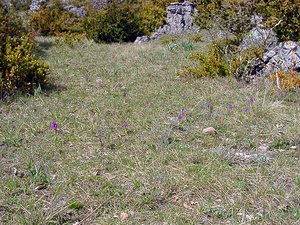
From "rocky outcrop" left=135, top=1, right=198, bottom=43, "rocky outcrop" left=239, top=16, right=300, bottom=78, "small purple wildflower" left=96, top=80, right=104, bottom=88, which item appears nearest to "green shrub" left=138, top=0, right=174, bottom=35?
"rocky outcrop" left=135, top=1, right=198, bottom=43

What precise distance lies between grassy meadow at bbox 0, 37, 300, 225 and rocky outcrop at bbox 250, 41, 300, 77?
48 cm

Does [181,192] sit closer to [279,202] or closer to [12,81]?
[279,202]

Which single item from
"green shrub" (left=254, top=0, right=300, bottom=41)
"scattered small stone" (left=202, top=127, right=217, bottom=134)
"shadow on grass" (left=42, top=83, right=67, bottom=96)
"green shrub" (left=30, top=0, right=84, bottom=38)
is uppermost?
"green shrub" (left=254, top=0, right=300, bottom=41)

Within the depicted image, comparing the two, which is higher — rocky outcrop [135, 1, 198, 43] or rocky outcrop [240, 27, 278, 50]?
rocky outcrop [240, 27, 278, 50]

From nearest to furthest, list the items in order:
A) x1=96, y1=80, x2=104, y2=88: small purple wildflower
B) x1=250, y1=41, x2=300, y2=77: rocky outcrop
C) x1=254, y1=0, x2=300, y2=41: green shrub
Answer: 1. x1=96, y1=80, x2=104, y2=88: small purple wildflower
2. x1=250, y1=41, x2=300, y2=77: rocky outcrop
3. x1=254, y1=0, x2=300, y2=41: green shrub

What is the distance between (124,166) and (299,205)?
137 cm

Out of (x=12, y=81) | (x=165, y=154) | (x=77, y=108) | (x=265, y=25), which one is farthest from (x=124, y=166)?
(x=265, y=25)

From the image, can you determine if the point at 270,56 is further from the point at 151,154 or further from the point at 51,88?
the point at 151,154

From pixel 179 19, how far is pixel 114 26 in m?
2.42

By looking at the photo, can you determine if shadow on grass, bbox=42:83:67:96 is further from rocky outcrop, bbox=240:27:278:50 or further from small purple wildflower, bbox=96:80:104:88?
rocky outcrop, bbox=240:27:278:50

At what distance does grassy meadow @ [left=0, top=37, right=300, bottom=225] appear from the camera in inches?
104

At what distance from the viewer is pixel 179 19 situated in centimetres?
1301

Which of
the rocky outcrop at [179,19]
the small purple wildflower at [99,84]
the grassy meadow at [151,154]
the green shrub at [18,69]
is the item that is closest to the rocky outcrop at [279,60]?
the grassy meadow at [151,154]

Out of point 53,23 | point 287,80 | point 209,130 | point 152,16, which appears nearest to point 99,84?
point 209,130
